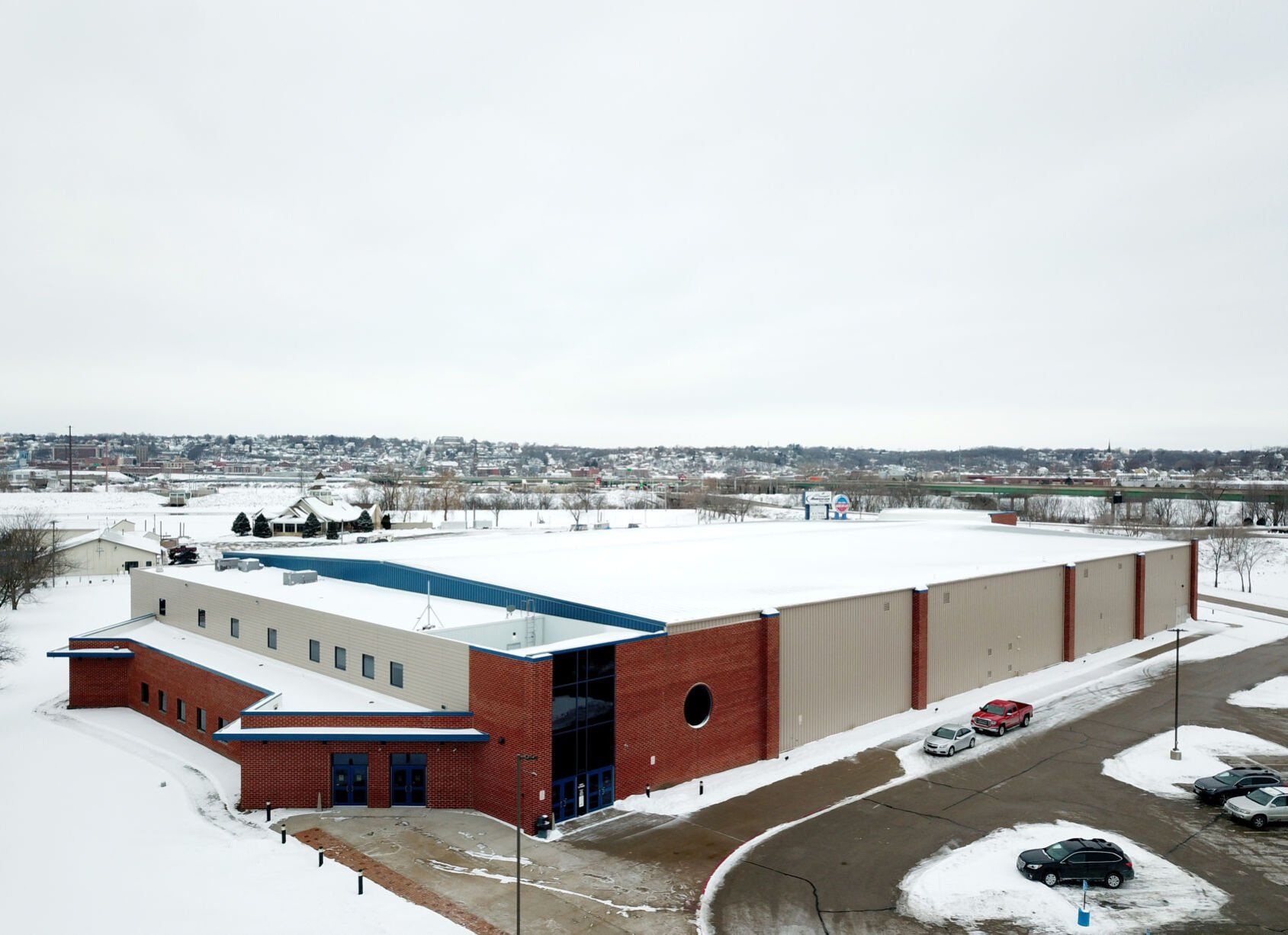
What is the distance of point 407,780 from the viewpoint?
2783cm

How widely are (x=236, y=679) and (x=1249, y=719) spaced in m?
44.9

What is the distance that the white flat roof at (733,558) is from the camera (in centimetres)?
3606

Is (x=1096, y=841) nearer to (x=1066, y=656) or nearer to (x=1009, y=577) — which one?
(x=1009, y=577)

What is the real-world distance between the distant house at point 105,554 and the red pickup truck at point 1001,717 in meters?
84.8

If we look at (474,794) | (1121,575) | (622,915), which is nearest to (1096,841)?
(622,915)

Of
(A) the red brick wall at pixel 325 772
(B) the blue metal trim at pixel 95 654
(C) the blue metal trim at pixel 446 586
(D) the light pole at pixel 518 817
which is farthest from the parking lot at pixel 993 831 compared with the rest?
(B) the blue metal trim at pixel 95 654

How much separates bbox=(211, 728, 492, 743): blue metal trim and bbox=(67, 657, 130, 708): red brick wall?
2030 cm

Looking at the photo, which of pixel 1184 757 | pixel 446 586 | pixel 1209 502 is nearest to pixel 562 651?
pixel 446 586

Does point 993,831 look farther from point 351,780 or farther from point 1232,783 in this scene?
point 351,780

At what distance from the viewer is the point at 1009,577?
44562 mm

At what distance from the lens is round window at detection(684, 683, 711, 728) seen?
3017 centimetres

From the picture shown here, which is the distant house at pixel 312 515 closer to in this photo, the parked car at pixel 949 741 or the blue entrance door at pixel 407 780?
the blue entrance door at pixel 407 780

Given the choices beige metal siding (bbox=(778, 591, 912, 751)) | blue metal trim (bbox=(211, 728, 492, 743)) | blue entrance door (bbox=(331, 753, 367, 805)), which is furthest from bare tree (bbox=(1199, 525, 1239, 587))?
blue entrance door (bbox=(331, 753, 367, 805))

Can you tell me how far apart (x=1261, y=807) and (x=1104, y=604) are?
93.2ft
